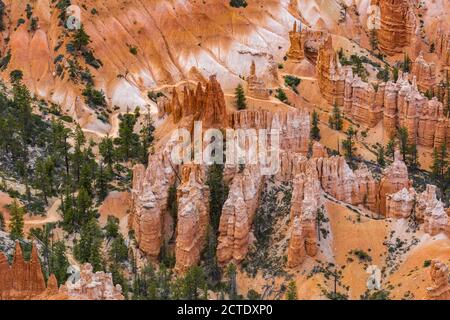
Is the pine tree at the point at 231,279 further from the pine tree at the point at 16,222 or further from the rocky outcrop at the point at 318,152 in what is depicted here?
the pine tree at the point at 16,222

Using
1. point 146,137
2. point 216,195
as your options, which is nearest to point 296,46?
point 146,137

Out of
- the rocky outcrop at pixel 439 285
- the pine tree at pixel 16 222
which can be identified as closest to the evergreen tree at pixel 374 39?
the pine tree at pixel 16 222

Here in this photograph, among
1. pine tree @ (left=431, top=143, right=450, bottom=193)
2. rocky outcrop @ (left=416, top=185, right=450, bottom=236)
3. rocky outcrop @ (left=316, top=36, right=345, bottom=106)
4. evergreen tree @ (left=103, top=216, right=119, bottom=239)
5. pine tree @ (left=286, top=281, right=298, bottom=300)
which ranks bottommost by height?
pine tree @ (left=286, top=281, right=298, bottom=300)

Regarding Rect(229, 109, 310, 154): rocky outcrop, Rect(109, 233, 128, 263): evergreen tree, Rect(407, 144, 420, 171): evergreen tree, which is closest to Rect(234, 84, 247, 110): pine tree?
Rect(229, 109, 310, 154): rocky outcrop

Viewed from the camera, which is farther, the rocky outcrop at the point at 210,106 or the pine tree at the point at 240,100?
the pine tree at the point at 240,100

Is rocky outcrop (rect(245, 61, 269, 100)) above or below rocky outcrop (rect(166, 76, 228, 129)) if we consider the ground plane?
above

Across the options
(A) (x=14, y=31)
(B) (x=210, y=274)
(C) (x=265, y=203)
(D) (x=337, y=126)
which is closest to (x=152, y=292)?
(B) (x=210, y=274)

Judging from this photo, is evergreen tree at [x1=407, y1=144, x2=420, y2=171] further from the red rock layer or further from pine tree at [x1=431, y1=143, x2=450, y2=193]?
the red rock layer

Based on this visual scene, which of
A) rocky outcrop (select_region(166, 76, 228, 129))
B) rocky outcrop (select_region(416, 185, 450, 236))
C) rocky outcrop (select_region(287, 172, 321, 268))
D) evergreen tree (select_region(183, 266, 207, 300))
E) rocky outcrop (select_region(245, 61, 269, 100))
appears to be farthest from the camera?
rocky outcrop (select_region(245, 61, 269, 100))
